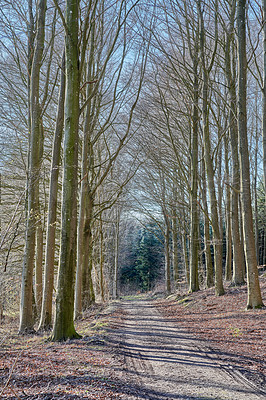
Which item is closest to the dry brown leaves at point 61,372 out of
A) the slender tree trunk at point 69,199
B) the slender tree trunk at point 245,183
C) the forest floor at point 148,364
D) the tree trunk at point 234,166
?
the forest floor at point 148,364

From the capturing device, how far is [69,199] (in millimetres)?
6473

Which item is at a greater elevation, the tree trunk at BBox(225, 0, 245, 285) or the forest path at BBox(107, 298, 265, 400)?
the tree trunk at BBox(225, 0, 245, 285)

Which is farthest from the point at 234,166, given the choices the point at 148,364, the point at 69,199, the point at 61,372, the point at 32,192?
the point at 61,372

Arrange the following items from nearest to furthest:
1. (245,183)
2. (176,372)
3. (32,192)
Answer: (176,372), (32,192), (245,183)

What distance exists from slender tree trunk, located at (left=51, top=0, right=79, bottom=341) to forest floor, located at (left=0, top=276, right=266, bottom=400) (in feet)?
1.55

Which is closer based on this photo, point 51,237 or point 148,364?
point 148,364

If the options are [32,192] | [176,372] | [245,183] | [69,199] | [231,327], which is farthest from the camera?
[245,183]

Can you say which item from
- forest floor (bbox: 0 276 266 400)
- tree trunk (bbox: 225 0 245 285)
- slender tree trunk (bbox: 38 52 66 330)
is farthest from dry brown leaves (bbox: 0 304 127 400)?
tree trunk (bbox: 225 0 245 285)

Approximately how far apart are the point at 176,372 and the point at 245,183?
588cm

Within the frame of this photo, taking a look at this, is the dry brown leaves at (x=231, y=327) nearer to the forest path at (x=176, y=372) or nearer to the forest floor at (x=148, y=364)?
the forest floor at (x=148, y=364)

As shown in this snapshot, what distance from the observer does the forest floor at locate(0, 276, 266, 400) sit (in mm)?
3393

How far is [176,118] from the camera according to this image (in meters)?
15.6

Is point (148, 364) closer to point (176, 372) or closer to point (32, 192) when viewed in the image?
point (176, 372)

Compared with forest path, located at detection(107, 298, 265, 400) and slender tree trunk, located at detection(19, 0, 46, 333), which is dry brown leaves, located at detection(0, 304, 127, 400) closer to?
forest path, located at detection(107, 298, 265, 400)
